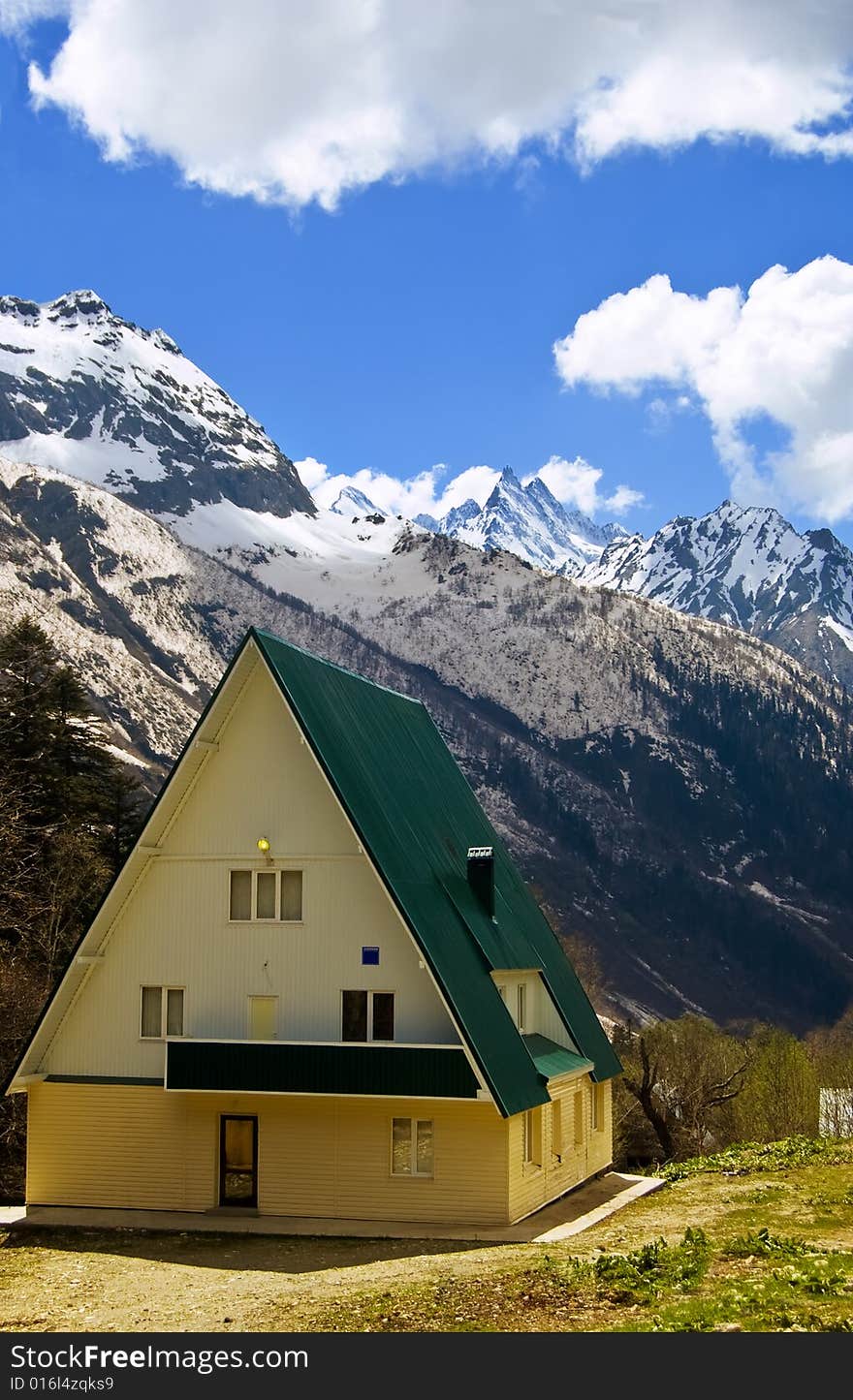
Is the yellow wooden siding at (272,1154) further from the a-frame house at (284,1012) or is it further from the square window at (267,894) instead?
the square window at (267,894)

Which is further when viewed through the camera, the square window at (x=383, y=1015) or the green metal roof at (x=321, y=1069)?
the square window at (x=383, y=1015)

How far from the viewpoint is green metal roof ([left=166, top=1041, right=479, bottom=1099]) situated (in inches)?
1125

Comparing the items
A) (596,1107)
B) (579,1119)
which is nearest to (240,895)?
(579,1119)

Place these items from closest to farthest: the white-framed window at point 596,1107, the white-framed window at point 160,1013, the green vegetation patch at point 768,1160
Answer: the white-framed window at point 160,1013, the green vegetation patch at point 768,1160, the white-framed window at point 596,1107

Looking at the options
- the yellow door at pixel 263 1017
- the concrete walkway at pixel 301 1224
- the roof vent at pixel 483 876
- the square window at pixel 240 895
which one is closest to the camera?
the concrete walkway at pixel 301 1224

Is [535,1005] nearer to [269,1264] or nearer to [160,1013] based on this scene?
[160,1013]

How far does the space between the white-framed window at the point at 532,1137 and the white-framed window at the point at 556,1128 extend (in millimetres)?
1547

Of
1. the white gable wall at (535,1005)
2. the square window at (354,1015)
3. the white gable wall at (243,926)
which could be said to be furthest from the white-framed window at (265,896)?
the white gable wall at (535,1005)

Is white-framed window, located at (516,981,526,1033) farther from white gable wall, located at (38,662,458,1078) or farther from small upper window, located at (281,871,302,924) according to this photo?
small upper window, located at (281,871,302,924)

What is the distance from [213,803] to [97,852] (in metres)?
22.7

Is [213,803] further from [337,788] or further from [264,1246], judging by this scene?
[264,1246]

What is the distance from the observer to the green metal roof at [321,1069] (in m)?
28.6

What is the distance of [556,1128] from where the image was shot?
3497cm
